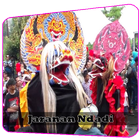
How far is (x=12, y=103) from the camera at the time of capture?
413 cm

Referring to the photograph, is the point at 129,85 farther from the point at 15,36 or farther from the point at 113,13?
the point at 15,36

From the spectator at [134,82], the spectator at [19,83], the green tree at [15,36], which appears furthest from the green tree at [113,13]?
the spectator at [19,83]

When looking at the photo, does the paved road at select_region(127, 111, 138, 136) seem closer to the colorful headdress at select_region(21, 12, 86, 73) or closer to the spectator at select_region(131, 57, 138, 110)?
the spectator at select_region(131, 57, 138, 110)

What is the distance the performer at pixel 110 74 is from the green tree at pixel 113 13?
57 millimetres

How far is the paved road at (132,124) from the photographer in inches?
139

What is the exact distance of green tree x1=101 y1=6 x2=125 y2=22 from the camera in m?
3.60

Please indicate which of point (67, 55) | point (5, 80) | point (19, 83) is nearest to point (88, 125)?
point (67, 55)

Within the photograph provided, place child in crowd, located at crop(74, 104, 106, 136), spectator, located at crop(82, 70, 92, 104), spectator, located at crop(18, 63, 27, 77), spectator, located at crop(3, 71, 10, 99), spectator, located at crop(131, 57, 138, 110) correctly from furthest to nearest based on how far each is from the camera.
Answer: spectator, located at crop(3, 71, 10, 99) → spectator, located at crop(18, 63, 27, 77) → spectator, located at crop(82, 70, 92, 104) → child in crowd, located at crop(74, 104, 106, 136) → spectator, located at crop(131, 57, 138, 110)

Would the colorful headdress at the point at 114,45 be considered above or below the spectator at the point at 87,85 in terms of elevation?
above

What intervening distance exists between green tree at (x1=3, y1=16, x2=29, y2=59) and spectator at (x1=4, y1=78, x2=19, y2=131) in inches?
13.8

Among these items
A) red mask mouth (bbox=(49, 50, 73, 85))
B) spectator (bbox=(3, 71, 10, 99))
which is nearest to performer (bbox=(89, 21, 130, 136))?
red mask mouth (bbox=(49, 50, 73, 85))

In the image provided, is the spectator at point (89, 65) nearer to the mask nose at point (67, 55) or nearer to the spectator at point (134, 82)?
the mask nose at point (67, 55)

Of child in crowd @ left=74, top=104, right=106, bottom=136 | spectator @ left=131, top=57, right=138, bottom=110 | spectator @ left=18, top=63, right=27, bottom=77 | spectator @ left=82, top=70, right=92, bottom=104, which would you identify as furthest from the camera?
spectator @ left=18, top=63, right=27, bottom=77

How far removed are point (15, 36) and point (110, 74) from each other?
50.2 inches
